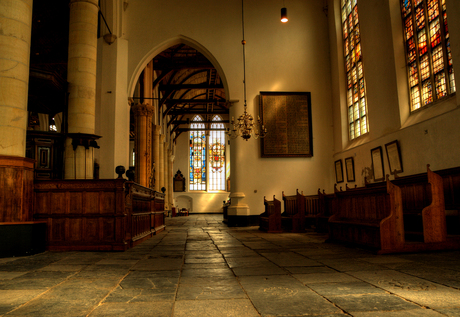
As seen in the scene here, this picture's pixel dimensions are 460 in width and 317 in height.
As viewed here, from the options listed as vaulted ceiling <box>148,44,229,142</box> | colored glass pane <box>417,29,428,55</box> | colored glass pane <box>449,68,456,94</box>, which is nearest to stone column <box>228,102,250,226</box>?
vaulted ceiling <box>148,44,229,142</box>

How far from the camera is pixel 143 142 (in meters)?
14.9

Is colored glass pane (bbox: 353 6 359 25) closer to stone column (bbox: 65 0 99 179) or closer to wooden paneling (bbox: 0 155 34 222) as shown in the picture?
stone column (bbox: 65 0 99 179)

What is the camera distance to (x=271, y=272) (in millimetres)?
3141

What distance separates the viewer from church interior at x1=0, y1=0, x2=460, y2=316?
2623 mm

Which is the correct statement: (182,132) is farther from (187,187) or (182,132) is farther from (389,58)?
(389,58)

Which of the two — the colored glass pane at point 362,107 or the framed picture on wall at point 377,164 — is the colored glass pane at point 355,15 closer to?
the colored glass pane at point 362,107

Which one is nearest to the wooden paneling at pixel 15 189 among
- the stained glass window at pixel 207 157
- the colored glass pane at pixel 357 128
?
the colored glass pane at pixel 357 128

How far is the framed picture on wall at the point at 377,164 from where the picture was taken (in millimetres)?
8320

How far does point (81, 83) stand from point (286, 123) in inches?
241

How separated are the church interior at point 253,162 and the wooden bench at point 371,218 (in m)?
0.03

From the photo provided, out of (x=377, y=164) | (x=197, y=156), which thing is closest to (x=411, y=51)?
(x=377, y=164)

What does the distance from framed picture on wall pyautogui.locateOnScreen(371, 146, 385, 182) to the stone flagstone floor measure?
14.5 feet

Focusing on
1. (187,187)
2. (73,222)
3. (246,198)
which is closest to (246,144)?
(246,198)

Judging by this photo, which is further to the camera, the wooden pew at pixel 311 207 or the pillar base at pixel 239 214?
the pillar base at pixel 239 214
